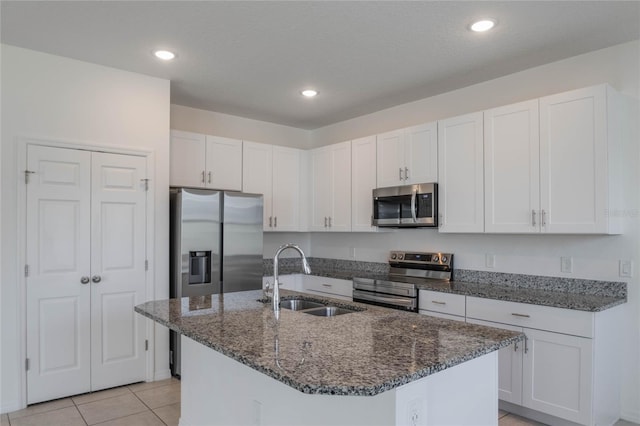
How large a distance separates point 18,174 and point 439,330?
3.08 m

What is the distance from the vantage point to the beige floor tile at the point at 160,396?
3238 millimetres

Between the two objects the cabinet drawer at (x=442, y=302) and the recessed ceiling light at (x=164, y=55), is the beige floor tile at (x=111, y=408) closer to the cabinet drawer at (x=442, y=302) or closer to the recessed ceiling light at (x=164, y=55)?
the cabinet drawer at (x=442, y=302)

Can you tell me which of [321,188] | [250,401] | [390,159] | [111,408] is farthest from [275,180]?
[250,401]

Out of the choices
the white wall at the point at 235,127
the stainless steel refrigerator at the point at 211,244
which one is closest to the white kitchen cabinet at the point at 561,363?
the stainless steel refrigerator at the point at 211,244

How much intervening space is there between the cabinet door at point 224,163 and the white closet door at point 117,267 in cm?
85

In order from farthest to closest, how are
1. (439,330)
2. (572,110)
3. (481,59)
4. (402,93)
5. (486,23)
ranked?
(402,93) < (481,59) < (572,110) < (486,23) < (439,330)

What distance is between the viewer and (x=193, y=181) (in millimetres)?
4320

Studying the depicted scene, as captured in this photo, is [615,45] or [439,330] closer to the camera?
[439,330]

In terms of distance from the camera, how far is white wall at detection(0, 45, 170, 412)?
3.07m

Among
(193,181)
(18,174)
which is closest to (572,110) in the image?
(193,181)

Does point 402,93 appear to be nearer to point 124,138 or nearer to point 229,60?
point 229,60

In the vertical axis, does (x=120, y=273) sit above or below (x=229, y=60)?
below

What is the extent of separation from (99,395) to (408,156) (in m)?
3.32

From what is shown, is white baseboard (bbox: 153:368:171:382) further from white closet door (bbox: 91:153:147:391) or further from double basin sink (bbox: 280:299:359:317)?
double basin sink (bbox: 280:299:359:317)
